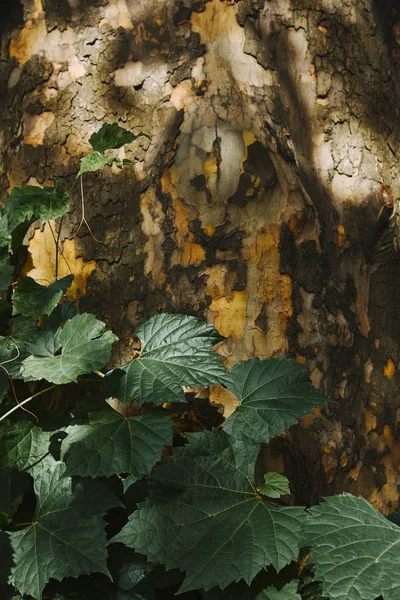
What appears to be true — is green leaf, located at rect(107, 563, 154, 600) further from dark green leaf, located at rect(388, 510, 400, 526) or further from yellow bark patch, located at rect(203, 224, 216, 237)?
yellow bark patch, located at rect(203, 224, 216, 237)

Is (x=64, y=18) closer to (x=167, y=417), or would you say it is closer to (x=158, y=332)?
(x=158, y=332)

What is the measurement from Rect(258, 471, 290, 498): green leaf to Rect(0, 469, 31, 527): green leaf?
51 centimetres

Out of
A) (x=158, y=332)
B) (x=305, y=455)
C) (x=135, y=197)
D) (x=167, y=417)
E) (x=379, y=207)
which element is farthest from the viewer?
(x=379, y=207)

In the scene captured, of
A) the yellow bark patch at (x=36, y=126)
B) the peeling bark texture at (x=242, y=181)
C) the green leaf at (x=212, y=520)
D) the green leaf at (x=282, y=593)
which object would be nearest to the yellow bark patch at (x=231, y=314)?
the peeling bark texture at (x=242, y=181)

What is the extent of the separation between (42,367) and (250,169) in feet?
2.16

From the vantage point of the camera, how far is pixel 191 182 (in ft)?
4.65

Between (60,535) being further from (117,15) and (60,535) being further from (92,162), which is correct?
(117,15)

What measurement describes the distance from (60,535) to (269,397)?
493 mm

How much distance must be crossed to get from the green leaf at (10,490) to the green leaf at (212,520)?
283 mm


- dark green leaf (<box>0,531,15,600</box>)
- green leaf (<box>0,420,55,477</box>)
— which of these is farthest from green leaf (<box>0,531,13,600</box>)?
green leaf (<box>0,420,55,477</box>)

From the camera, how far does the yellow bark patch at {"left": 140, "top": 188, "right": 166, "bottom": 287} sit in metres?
1.43

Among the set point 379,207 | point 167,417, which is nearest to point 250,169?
point 379,207

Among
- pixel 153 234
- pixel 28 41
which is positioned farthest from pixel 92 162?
pixel 28 41

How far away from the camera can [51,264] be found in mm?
1535
